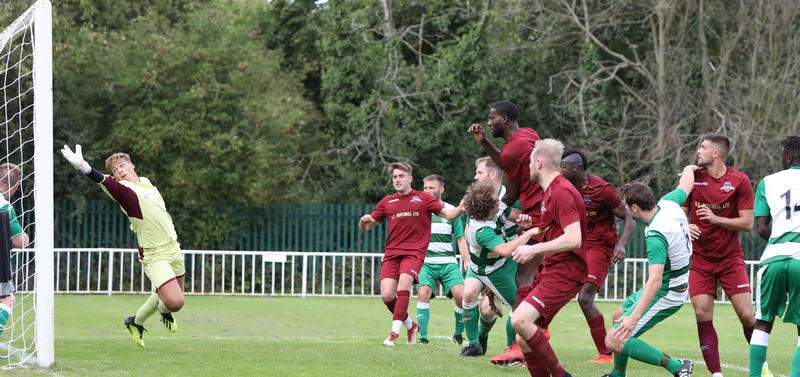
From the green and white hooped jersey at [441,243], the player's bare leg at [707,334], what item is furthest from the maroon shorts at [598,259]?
the green and white hooped jersey at [441,243]

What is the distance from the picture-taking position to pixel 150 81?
21828mm

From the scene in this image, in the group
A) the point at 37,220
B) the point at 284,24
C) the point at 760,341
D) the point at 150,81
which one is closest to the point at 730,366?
the point at 760,341

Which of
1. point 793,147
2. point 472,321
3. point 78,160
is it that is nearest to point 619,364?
point 793,147

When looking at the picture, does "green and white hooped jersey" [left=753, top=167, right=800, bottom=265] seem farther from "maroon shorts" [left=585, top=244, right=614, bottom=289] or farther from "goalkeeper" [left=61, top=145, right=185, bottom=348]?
"goalkeeper" [left=61, top=145, right=185, bottom=348]

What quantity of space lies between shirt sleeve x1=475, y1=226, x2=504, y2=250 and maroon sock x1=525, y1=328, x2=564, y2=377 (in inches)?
59.6

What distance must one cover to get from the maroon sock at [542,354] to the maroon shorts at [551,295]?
18 cm

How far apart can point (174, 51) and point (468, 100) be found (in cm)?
791

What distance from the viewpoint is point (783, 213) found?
23.6 ft

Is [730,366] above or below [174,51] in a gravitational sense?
below

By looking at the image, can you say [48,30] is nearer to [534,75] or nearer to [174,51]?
[174,51]

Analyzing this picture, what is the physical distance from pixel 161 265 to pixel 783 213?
6265 millimetres

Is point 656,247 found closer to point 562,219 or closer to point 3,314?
point 562,219

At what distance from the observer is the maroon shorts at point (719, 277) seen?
8031mm

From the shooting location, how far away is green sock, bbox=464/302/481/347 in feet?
31.3
